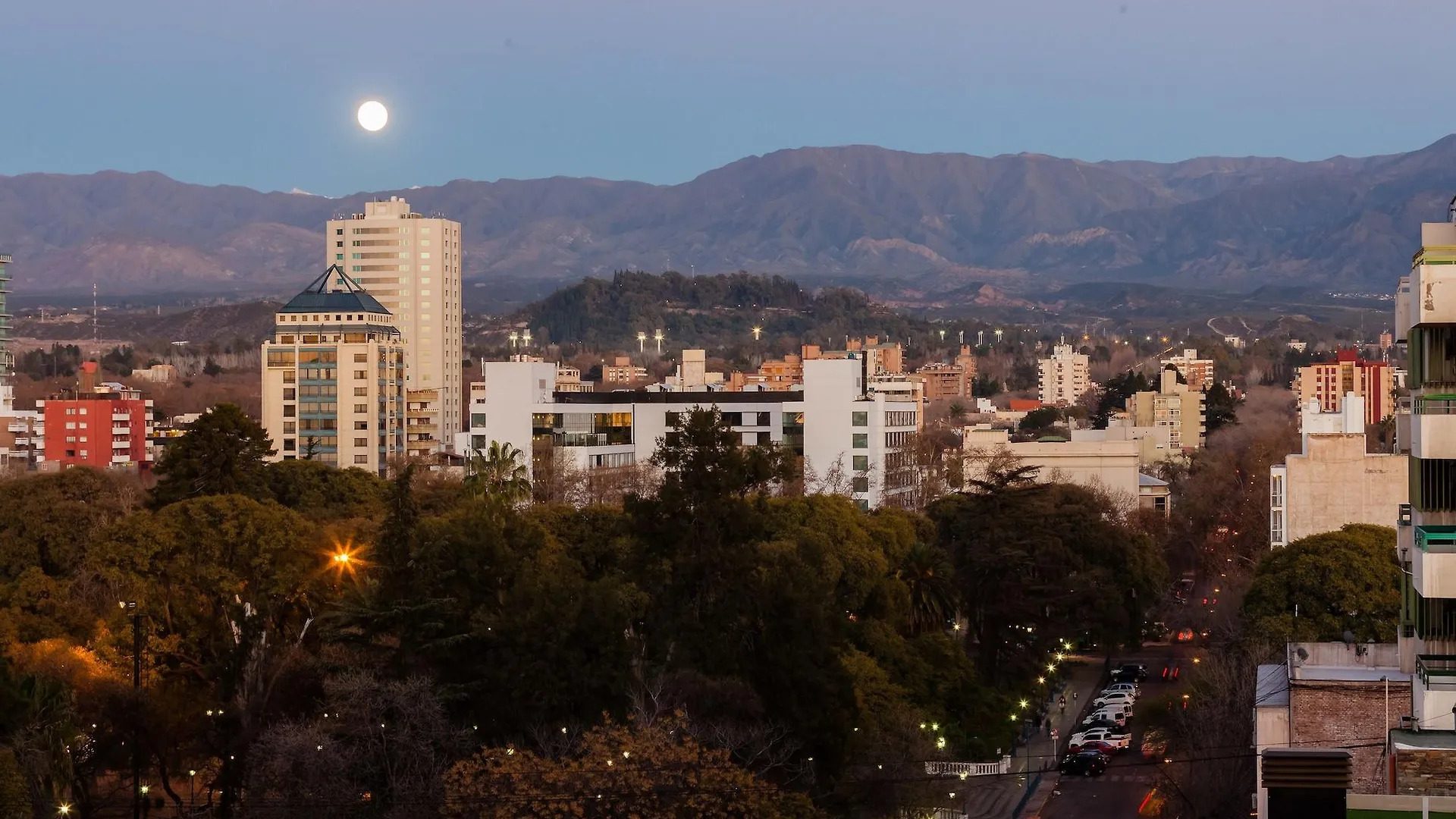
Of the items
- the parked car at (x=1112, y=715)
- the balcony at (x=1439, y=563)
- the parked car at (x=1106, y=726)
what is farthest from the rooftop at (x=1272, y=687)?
the parked car at (x=1112, y=715)

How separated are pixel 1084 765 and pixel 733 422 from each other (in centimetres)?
4788

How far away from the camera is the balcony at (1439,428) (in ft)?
76.5

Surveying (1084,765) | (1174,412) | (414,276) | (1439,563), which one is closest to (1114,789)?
(1084,765)

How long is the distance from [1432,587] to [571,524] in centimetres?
3249

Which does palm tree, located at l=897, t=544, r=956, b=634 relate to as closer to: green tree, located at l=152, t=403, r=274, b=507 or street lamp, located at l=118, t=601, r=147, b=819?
green tree, located at l=152, t=403, r=274, b=507

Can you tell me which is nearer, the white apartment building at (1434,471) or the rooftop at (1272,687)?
the white apartment building at (1434,471)

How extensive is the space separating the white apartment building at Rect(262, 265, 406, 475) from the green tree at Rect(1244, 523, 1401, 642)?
71.6 m

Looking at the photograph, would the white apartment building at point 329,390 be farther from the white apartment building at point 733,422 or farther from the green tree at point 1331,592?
the green tree at point 1331,592

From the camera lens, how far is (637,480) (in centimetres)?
8519

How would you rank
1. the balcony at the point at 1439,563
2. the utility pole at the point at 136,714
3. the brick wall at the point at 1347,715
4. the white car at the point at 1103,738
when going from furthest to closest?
the white car at the point at 1103,738, the utility pole at the point at 136,714, the brick wall at the point at 1347,715, the balcony at the point at 1439,563

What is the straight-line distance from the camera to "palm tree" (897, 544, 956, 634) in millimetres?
57906

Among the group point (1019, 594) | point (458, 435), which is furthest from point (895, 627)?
point (458, 435)

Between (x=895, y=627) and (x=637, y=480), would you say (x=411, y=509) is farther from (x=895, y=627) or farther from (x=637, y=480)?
(x=637, y=480)

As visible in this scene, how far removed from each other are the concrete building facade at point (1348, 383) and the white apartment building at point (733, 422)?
2465 inches
